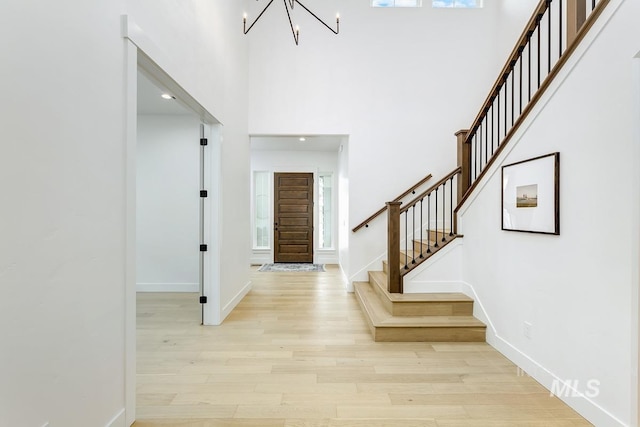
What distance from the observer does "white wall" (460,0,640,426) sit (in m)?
1.77

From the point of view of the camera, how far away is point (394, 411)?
207 centimetres

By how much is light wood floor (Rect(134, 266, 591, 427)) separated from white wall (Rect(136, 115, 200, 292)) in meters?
1.42

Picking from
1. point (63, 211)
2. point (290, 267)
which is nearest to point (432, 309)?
point (63, 211)

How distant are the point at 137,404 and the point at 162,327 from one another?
1.53 m

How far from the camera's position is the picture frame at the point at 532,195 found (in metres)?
2.25

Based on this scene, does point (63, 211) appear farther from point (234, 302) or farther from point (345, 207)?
point (345, 207)

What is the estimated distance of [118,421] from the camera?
1820 millimetres

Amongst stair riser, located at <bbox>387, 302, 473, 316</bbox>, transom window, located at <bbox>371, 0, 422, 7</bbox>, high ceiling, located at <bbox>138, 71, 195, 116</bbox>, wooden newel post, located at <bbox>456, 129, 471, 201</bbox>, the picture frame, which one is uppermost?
transom window, located at <bbox>371, 0, 422, 7</bbox>

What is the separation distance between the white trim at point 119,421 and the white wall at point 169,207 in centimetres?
335

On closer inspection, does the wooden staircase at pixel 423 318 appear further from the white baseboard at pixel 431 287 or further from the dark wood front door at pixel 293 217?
the dark wood front door at pixel 293 217

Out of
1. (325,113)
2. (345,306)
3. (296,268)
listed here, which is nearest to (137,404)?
(345,306)
